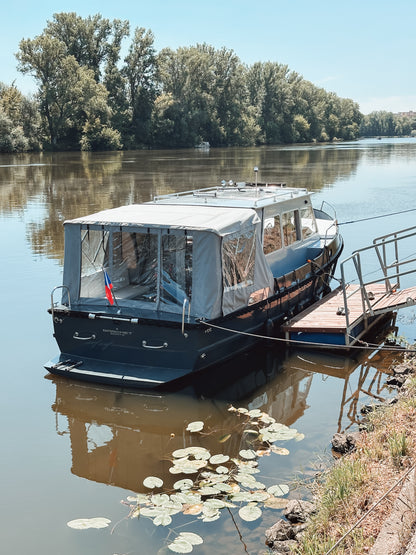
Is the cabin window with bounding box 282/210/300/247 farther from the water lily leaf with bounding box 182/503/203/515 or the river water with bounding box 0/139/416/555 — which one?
the water lily leaf with bounding box 182/503/203/515

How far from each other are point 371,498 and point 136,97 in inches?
3637

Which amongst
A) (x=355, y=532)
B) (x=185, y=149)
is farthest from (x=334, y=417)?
(x=185, y=149)

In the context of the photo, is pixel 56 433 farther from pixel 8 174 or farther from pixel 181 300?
pixel 8 174

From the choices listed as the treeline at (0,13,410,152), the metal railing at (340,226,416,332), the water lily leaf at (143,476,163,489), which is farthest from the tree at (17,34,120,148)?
the water lily leaf at (143,476,163,489)

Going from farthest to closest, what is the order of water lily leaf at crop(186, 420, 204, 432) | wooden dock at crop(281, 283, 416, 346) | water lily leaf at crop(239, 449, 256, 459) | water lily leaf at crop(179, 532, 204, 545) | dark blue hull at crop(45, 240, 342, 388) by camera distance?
wooden dock at crop(281, 283, 416, 346)
dark blue hull at crop(45, 240, 342, 388)
water lily leaf at crop(186, 420, 204, 432)
water lily leaf at crop(239, 449, 256, 459)
water lily leaf at crop(179, 532, 204, 545)

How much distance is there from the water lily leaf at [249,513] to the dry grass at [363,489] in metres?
0.68

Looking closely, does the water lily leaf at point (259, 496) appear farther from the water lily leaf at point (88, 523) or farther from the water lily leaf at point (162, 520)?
the water lily leaf at point (88, 523)

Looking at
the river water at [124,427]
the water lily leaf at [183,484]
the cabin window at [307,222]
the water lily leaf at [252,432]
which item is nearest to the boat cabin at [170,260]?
the river water at [124,427]

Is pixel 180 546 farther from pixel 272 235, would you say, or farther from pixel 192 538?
pixel 272 235

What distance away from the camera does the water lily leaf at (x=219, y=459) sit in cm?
808

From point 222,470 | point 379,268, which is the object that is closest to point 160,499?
point 222,470

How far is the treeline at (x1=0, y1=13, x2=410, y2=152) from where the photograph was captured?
3172 inches

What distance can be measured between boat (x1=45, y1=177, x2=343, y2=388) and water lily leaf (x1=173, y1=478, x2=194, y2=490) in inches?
102

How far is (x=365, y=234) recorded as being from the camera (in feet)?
78.7
